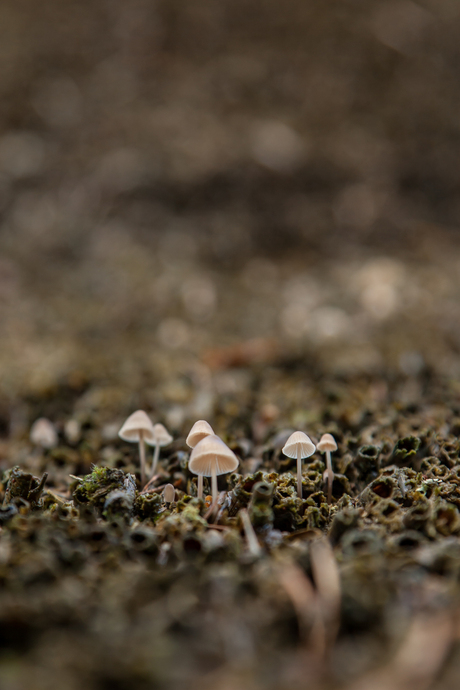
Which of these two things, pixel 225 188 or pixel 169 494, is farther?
pixel 225 188

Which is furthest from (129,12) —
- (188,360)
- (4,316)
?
(188,360)

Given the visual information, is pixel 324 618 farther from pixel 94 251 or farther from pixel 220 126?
pixel 220 126

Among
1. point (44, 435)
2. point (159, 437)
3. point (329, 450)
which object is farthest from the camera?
point (44, 435)

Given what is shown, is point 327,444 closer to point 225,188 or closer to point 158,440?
point 158,440

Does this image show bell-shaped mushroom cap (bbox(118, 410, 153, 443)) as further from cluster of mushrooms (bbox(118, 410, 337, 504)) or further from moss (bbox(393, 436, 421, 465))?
moss (bbox(393, 436, 421, 465))

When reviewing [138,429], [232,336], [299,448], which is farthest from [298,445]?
[232,336]

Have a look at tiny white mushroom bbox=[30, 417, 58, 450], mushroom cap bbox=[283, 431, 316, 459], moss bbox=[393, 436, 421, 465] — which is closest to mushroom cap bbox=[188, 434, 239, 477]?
mushroom cap bbox=[283, 431, 316, 459]
